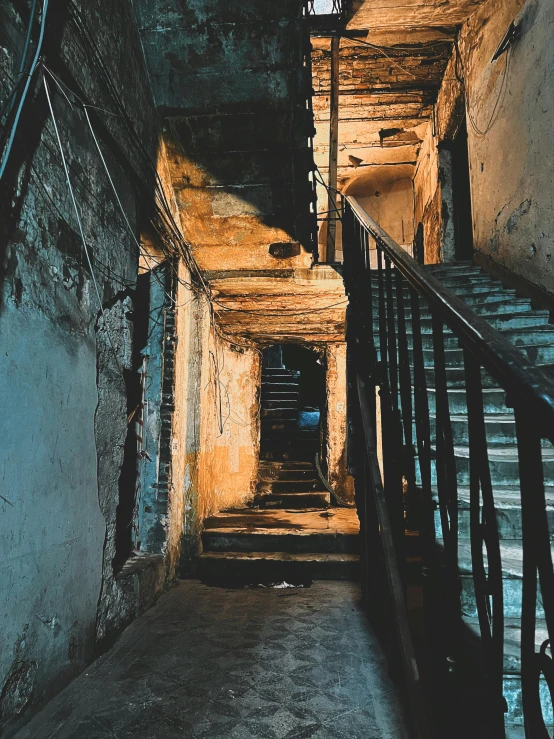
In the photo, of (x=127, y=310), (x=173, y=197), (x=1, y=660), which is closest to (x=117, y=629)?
(x=1, y=660)

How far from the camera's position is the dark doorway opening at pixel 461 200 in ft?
26.2

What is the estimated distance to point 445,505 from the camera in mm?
1709

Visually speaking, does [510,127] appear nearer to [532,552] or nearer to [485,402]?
[485,402]

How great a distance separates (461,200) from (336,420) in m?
4.59

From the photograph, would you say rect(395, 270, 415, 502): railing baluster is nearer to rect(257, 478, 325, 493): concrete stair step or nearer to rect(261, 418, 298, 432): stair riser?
rect(257, 478, 325, 493): concrete stair step

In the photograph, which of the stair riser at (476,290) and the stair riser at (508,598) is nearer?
the stair riser at (508,598)

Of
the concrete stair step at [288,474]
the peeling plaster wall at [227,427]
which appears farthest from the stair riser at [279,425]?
the peeling plaster wall at [227,427]

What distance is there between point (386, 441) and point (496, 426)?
0.77 m

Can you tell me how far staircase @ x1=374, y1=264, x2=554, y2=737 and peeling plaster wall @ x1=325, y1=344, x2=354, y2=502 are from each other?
3804 mm

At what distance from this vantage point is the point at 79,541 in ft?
8.52

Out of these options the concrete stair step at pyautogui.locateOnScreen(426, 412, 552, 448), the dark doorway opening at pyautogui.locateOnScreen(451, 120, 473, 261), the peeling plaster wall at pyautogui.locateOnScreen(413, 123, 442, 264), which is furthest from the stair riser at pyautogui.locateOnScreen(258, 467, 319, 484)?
the concrete stair step at pyautogui.locateOnScreen(426, 412, 552, 448)

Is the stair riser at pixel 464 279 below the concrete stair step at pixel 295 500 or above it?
above

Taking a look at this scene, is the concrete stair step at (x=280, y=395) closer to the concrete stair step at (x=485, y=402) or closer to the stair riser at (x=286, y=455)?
the stair riser at (x=286, y=455)

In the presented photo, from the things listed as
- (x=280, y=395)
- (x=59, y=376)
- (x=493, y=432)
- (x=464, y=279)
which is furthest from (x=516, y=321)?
(x=280, y=395)
